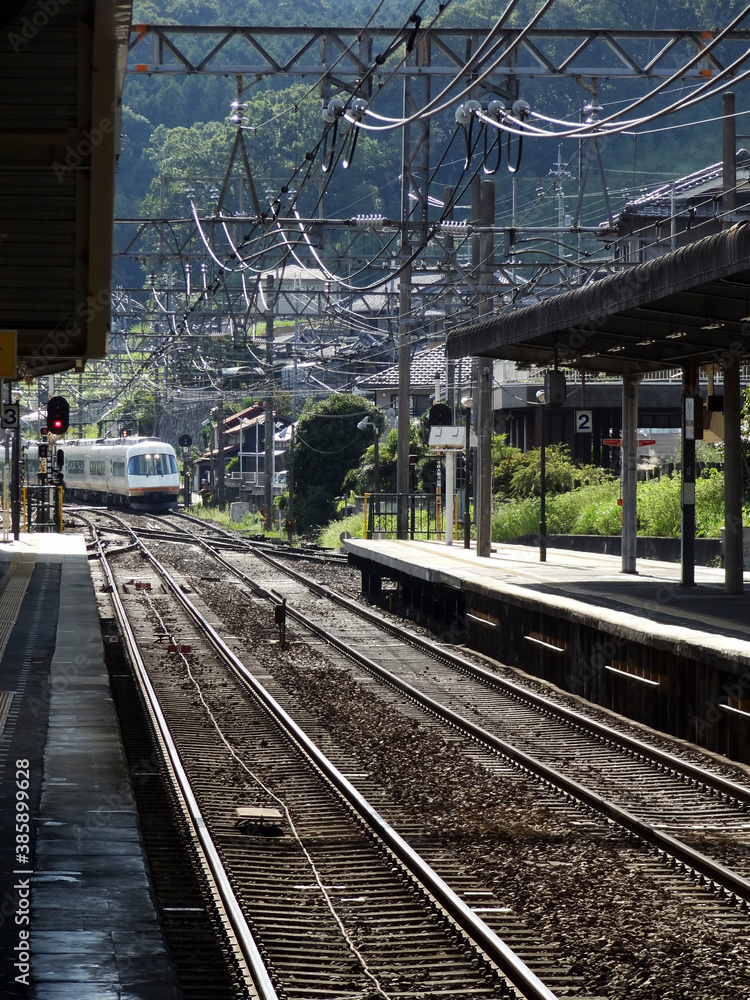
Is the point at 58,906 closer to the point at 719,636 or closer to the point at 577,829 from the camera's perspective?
the point at 577,829

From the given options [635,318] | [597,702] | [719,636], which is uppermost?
[635,318]

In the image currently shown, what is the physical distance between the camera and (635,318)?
48.2 feet

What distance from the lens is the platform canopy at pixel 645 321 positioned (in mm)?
12070

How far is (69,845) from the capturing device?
23.9ft

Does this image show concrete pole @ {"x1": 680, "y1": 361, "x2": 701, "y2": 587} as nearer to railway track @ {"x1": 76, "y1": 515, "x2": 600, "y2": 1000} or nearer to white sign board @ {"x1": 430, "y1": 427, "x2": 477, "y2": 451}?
railway track @ {"x1": 76, "y1": 515, "x2": 600, "y2": 1000}

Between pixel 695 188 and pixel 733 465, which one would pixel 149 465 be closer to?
pixel 695 188

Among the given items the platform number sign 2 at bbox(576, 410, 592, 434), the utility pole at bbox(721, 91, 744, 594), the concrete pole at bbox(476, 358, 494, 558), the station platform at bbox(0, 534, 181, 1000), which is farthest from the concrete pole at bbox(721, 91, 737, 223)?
the station platform at bbox(0, 534, 181, 1000)

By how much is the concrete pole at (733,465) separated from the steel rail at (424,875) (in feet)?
18.4

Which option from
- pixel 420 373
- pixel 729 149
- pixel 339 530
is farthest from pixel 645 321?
pixel 420 373

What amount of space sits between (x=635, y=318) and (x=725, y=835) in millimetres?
7239

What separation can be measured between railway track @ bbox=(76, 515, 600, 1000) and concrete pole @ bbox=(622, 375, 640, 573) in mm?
6882

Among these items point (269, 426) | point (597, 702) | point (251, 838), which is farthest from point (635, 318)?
point (269, 426)

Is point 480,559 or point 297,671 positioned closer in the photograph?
point 297,671

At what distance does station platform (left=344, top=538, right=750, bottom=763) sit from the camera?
11.7 metres
